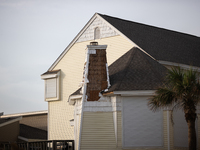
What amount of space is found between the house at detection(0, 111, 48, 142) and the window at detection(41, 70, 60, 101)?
22.9 ft

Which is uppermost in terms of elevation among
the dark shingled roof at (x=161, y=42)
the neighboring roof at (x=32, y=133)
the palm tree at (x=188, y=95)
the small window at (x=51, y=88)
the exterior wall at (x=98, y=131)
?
the dark shingled roof at (x=161, y=42)

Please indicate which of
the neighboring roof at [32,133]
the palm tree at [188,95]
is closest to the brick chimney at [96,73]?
the palm tree at [188,95]

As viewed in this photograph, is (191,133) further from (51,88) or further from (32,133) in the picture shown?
(32,133)

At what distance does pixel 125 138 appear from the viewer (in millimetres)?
20000

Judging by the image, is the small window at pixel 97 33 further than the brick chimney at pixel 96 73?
Yes

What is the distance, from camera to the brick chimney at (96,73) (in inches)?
829

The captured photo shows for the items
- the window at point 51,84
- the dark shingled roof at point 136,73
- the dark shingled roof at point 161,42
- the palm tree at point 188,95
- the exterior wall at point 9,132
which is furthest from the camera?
the exterior wall at point 9,132

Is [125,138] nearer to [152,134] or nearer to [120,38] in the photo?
[152,134]

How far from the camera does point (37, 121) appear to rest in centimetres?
4506

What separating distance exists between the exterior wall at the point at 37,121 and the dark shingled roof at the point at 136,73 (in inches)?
898

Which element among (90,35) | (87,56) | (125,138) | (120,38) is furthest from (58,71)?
(125,138)

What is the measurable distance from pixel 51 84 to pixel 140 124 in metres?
13.3

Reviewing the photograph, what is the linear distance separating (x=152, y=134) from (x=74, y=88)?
37.3 ft

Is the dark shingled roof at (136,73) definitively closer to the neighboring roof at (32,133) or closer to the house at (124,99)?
the house at (124,99)
